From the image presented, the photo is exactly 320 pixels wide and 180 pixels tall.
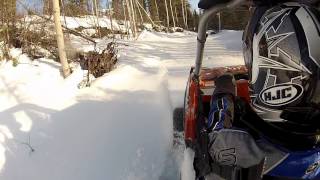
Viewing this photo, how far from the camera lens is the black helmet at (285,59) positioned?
1.92 meters

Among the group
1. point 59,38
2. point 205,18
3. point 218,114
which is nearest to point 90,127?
point 59,38

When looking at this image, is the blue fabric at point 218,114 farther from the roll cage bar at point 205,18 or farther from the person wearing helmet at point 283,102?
the roll cage bar at point 205,18

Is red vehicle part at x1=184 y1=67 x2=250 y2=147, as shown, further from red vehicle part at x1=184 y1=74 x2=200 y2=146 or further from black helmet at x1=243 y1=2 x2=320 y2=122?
black helmet at x1=243 y1=2 x2=320 y2=122

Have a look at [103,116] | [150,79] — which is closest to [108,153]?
[103,116]

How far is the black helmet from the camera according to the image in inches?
75.7

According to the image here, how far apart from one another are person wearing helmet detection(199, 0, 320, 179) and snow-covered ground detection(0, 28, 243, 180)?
79 cm

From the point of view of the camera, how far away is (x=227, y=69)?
4008mm

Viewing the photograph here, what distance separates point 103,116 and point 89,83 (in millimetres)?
2029

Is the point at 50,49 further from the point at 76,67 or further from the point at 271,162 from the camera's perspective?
the point at 271,162

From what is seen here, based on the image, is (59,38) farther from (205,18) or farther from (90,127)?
(205,18)

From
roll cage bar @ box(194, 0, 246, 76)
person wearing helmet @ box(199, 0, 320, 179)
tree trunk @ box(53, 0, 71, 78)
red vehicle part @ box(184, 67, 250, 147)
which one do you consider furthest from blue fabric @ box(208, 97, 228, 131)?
tree trunk @ box(53, 0, 71, 78)

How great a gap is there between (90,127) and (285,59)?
13.7 feet

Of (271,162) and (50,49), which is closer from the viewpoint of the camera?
(271,162)

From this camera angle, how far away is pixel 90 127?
5.93 m
